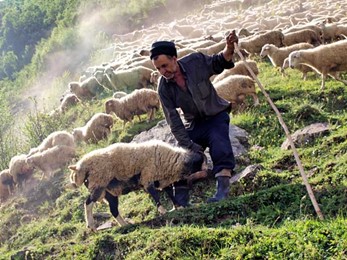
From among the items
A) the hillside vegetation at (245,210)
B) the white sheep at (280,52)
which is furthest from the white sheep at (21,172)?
the white sheep at (280,52)

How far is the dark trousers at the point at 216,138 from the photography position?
6.57m

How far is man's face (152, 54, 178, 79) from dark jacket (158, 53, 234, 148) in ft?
0.57

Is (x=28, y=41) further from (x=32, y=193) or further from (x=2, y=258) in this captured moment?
(x=2, y=258)

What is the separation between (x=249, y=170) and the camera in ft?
23.1

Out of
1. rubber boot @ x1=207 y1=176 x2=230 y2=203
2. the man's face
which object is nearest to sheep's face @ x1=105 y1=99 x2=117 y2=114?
the man's face

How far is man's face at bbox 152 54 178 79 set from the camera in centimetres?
630

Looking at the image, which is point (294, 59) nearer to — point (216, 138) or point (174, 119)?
point (216, 138)

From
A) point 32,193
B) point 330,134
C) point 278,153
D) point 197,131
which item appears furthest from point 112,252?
point 32,193

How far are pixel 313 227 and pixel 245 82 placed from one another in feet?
21.2

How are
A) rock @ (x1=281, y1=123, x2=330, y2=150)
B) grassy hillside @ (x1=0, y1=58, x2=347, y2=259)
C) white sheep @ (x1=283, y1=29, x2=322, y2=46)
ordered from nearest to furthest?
grassy hillside @ (x1=0, y1=58, x2=347, y2=259)
rock @ (x1=281, y1=123, x2=330, y2=150)
white sheep @ (x1=283, y1=29, x2=322, y2=46)

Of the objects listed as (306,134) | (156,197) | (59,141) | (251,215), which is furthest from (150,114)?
(251,215)

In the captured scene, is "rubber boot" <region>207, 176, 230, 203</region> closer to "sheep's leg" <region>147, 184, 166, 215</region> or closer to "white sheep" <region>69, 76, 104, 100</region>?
"sheep's leg" <region>147, 184, 166, 215</region>

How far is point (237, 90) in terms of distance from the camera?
10.7 m

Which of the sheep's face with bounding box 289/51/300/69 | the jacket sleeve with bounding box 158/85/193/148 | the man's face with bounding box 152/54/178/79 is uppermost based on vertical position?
the man's face with bounding box 152/54/178/79
